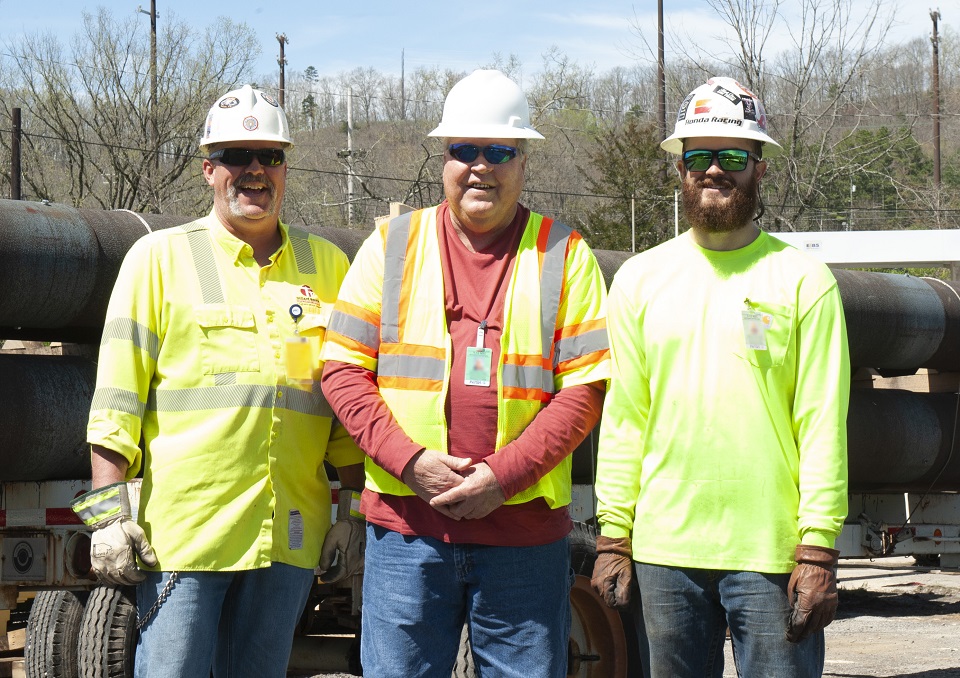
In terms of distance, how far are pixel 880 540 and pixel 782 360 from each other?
6139 mm

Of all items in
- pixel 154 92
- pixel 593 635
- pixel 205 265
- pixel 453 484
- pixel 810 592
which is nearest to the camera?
pixel 810 592

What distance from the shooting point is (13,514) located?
5215 mm

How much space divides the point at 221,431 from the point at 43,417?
6.49ft

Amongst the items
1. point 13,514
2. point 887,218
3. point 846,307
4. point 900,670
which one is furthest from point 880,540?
point 887,218

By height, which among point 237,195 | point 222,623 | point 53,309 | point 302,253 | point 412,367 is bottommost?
point 222,623

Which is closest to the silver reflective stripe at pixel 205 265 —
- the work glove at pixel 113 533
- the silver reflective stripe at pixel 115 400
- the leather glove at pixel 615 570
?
the silver reflective stripe at pixel 115 400

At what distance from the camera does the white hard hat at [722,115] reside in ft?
11.2

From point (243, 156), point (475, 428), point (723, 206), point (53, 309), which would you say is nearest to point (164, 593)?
point (475, 428)

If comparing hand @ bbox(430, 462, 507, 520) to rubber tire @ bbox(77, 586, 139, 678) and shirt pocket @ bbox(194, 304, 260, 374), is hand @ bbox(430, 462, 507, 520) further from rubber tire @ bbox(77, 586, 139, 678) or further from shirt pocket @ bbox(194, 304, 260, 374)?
rubber tire @ bbox(77, 586, 139, 678)

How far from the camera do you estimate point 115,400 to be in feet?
10.9

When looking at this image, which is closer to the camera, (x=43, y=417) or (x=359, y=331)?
(x=359, y=331)

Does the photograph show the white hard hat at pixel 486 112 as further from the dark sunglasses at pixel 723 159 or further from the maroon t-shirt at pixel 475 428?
the dark sunglasses at pixel 723 159

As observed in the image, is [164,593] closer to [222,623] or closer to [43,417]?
[222,623]

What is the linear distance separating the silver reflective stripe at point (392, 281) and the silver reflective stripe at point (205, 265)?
18.4 inches
